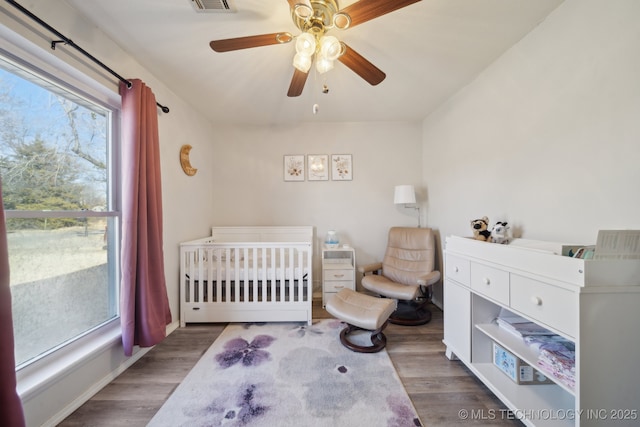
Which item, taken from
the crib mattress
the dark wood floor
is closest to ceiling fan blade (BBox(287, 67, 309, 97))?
Result: the crib mattress

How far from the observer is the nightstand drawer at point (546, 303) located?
944 millimetres

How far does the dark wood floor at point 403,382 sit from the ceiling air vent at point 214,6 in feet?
7.89

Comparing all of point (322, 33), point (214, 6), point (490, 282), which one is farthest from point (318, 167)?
point (490, 282)

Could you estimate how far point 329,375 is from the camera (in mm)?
1614

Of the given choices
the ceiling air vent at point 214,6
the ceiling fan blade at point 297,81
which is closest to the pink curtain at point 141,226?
the ceiling air vent at point 214,6

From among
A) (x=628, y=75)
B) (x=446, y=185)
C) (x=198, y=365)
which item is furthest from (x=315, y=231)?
(x=628, y=75)

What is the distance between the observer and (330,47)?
1.20 metres

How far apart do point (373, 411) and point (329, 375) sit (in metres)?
0.38

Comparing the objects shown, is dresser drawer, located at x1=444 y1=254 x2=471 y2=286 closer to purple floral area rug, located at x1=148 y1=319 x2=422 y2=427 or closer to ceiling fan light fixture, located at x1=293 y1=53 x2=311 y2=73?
purple floral area rug, located at x1=148 y1=319 x2=422 y2=427

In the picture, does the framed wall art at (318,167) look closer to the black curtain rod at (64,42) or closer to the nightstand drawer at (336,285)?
the nightstand drawer at (336,285)

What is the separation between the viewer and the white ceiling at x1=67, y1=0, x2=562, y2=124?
136cm

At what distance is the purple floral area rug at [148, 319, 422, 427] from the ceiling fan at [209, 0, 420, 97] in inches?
80.8

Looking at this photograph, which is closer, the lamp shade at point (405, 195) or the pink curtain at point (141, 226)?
the pink curtain at point (141, 226)

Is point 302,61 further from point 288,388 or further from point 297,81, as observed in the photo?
point 288,388
